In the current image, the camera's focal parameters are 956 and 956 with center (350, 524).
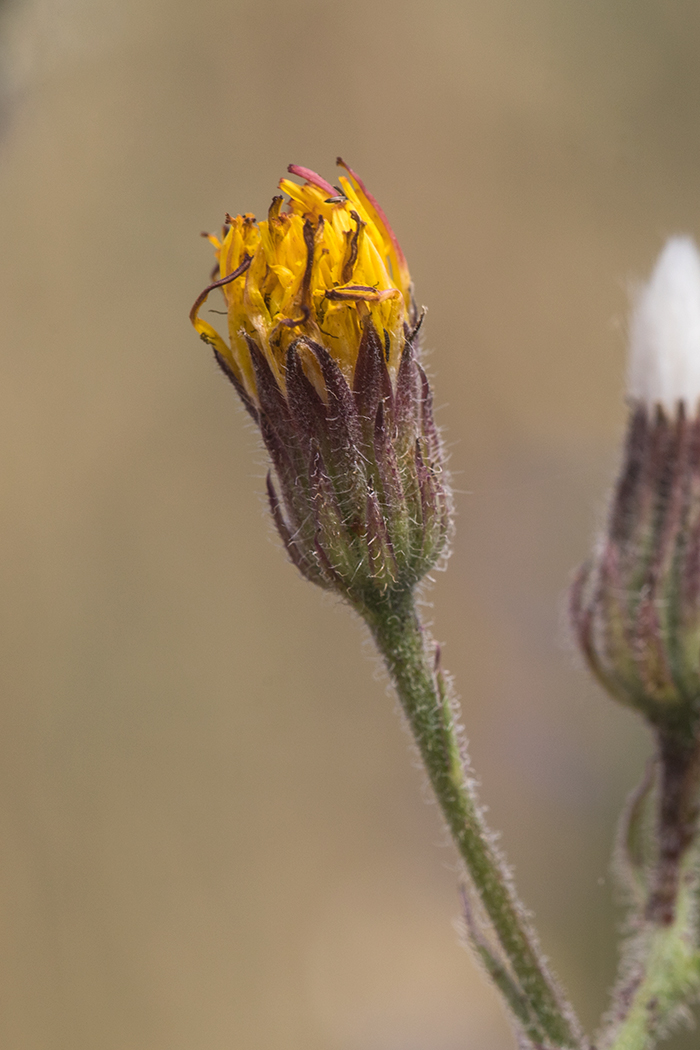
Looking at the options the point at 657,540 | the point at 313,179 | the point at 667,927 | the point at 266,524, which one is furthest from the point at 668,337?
the point at 266,524

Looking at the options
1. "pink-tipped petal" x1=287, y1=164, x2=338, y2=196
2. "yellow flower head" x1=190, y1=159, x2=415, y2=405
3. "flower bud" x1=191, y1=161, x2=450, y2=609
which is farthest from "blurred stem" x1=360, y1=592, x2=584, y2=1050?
"pink-tipped petal" x1=287, y1=164, x2=338, y2=196

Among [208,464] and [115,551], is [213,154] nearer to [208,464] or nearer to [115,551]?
[208,464]

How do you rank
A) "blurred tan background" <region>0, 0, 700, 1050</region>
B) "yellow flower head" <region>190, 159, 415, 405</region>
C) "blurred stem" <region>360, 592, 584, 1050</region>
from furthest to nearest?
"blurred tan background" <region>0, 0, 700, 1050</region>
"blurred stem" <region>360, 592, 584, 1050</region>
"yellow flower head" <region>190, 159, 415, 405</region>

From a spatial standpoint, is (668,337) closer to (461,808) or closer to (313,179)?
(313,179)

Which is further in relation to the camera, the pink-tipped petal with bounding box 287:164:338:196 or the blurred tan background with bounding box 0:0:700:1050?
the blurred tan background with bounding box 0:0:700:1050

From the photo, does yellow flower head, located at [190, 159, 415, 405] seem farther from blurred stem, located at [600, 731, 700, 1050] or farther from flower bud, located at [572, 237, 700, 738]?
blurred stem, located at [600, 731, 700, 1050]

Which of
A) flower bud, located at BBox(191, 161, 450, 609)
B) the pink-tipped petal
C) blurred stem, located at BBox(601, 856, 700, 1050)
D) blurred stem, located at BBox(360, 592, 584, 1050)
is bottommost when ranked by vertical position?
blurred stem, located at BBox(601, 856, 700, 1050)

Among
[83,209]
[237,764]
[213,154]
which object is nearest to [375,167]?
[213,154]

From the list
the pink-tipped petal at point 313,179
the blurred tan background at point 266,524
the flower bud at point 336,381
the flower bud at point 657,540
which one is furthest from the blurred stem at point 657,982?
the blurred tan background at point 266,524
